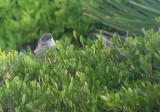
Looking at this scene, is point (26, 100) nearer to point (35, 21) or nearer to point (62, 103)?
point (62, 103)

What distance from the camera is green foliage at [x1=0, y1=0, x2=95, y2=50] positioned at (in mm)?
6336

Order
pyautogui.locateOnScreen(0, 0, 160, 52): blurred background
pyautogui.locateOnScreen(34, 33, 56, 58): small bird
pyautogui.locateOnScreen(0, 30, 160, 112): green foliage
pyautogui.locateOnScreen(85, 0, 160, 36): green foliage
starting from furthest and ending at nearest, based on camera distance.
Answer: pyautogui.locateOnScreen(0, 0, 160, 52): blurred background < pyautogui.locateOnScreen(34, 33, 56, 58): small bird < pyautogui.locateOnScreen(85, 0, 160, 36): green foliage < pyautogui.locateOnScreen(0, 30, 160, 112): green foliage

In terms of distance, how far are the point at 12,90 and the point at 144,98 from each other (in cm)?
123

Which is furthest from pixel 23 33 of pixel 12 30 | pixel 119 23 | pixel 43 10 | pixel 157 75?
pixel 157 75

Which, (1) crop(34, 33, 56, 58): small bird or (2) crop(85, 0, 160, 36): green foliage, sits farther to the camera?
(1) crop(34, 33, 56, 58): small bird

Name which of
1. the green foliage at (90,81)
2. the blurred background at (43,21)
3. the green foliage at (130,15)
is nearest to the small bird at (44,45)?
the blurred background at (43,21)

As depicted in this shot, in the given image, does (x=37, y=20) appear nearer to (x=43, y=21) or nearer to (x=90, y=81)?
(x=43, y=21)

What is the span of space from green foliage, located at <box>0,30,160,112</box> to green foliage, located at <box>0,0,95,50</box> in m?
2.94

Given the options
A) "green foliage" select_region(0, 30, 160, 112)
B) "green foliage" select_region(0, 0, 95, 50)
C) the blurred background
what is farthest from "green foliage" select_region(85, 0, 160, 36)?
"green foliage" select_region(0, 30, 160, 112)

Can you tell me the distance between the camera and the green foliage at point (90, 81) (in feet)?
7.53

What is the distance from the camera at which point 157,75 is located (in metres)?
2.61

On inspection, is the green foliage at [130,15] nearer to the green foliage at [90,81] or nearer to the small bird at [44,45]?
the small bird at [44,45]

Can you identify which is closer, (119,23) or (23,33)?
(119,23)

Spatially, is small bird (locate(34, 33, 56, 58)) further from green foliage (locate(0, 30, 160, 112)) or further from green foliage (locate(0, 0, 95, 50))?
green foliage (locate(0, 30, 160, 112))
